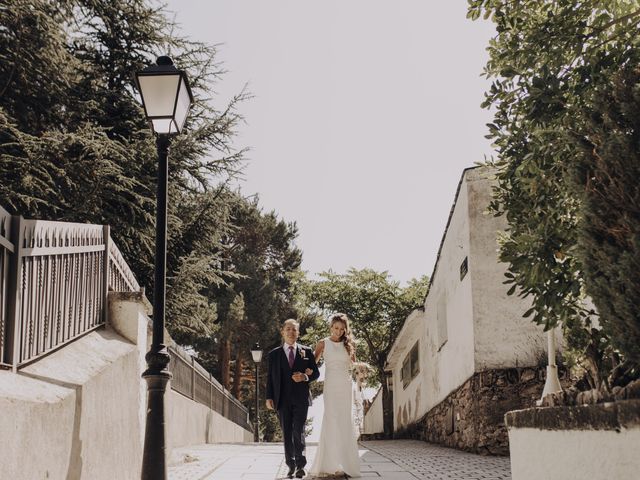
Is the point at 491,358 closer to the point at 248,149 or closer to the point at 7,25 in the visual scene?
the point at 248,149

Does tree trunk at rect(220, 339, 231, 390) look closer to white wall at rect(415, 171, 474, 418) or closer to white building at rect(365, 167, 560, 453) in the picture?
white wall at rect(415, 171, 474, 418)

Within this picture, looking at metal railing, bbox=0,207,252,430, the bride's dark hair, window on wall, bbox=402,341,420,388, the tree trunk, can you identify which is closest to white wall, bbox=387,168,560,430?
the bride's dark hair

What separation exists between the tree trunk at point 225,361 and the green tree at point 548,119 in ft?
102

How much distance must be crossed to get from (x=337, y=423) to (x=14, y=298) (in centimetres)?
509

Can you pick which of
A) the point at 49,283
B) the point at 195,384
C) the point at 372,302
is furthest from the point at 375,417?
the point at 49,283

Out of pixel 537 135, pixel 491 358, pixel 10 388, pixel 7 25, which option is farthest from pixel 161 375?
pixel 7 25

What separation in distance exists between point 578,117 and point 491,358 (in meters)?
7.53

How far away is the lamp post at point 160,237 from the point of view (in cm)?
570

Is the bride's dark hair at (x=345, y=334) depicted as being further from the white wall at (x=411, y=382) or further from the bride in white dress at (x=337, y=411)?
the white wall at (x=411, y=382)

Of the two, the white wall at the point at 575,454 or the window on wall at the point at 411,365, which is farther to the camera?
the window on wall at the point at 411,365

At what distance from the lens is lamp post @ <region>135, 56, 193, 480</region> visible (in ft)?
18.7

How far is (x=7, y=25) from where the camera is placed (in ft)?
44.1

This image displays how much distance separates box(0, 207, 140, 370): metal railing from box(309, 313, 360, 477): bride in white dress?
9.71 ft

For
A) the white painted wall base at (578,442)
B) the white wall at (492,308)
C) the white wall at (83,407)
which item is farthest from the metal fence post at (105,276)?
the white wall at (492,308)
